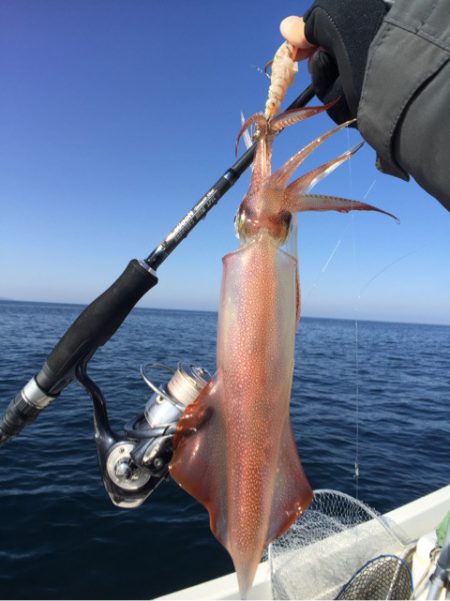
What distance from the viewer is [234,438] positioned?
4.71 feet

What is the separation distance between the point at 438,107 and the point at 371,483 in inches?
307

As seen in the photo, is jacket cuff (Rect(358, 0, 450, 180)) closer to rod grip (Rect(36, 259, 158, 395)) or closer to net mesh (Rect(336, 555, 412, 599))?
rod grip (Rect(36, 259, 158, 395))

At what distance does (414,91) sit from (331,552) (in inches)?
154

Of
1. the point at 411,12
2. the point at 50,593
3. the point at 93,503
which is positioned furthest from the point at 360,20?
the point at 93,503

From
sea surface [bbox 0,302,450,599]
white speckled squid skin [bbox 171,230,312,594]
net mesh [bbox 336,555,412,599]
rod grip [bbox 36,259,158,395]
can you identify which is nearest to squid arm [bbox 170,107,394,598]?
white speckled squid skin [bbox 171,230,312,594]

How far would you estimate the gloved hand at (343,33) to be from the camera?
4.08 ft

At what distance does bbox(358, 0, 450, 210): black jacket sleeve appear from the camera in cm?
94

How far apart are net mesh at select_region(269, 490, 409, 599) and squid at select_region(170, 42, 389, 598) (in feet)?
7.41

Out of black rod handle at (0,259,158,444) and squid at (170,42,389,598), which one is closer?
squid at (170,42,389,598)

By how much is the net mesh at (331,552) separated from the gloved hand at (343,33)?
3.29m

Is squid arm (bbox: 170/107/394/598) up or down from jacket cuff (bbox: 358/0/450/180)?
down

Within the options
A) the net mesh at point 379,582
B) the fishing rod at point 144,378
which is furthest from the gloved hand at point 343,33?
the net mesh at point 379,582

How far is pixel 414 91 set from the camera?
3.25 feet

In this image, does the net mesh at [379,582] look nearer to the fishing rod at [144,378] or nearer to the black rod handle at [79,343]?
the fishing rod at [144,378]
